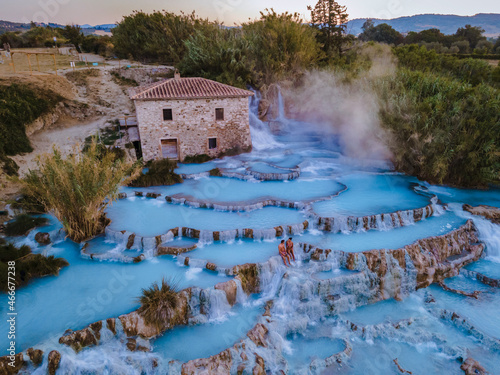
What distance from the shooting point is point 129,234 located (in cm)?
1216

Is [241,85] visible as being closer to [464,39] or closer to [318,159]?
[318,159]

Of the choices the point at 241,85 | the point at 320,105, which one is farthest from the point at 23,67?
the point at 320,105

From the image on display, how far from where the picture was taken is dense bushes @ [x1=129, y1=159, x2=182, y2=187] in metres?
17.0

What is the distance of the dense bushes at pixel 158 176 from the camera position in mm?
16953

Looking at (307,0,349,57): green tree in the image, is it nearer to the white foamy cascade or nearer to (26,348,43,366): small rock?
the white foamy cascade

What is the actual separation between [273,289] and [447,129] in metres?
12.7

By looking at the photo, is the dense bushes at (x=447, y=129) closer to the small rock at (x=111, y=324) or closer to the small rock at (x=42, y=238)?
the small rock at (x=111, y=324)

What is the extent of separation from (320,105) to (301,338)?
A: 21099 millimetres

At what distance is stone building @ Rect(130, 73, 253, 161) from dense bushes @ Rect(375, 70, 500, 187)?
29.8ft

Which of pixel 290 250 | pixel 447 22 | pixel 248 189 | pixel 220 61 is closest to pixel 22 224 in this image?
pixel 248 189

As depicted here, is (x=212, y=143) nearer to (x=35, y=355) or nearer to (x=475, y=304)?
(x=35, y=355)

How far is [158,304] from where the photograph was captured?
906cm

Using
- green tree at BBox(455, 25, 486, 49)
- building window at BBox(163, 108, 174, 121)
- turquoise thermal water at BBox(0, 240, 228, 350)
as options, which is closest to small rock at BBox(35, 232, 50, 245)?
turquoise thermal water at BBox(0, 240, 228, 350)

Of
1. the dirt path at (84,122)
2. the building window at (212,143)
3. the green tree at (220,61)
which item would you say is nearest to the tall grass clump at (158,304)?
the dirt path at (84,122)
